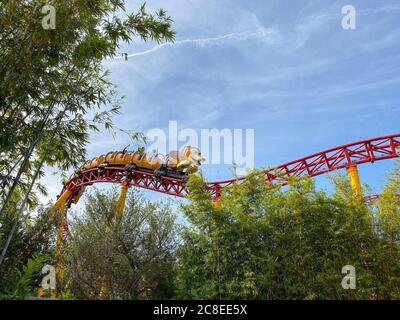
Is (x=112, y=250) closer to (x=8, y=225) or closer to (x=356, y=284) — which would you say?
(x=8, y=225)

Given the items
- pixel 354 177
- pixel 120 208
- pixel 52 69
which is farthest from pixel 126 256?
pixel 354 177

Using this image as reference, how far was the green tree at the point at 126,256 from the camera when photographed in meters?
9.58

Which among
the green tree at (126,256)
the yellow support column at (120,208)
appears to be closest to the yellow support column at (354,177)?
the green tree at (126,256)

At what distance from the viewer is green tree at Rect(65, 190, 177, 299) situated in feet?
31.4

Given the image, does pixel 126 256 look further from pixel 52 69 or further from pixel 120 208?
pixel 52 69

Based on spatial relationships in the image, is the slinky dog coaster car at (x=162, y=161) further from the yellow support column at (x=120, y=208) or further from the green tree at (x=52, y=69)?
the green tree at (x=52, y=69)

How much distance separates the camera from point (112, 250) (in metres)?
9.86

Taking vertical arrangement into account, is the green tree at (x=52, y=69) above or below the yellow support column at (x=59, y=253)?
above

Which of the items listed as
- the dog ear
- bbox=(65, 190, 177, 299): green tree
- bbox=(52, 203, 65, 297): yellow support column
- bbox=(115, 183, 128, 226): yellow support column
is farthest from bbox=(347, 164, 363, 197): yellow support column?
bbox=(52, 203, 65, 297): yellow support column

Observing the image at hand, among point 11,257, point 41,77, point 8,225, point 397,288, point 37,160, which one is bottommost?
point 397,288

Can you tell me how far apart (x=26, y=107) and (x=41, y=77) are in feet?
1.94

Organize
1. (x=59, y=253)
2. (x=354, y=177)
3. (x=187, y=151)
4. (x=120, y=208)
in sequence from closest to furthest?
(x=59, y=253) < (x=120, y=208) < (x=354, y=177) < (x=187, y=151)

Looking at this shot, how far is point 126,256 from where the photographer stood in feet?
32.2
